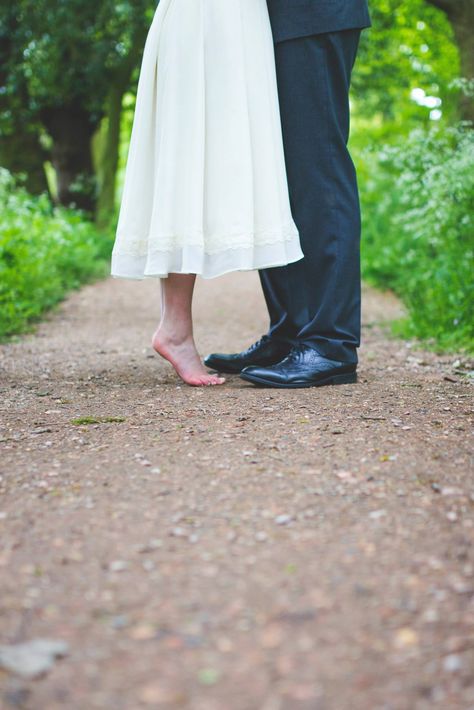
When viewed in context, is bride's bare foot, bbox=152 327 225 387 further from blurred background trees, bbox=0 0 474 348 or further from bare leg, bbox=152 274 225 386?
blurred background trees, bbox=0 0 474 348

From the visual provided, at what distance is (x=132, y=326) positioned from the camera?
4934 millimetres

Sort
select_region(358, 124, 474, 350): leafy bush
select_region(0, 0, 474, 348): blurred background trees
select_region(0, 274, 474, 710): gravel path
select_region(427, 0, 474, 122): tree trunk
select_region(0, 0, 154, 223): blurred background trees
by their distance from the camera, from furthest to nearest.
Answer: select_region(0, 0, 154, 223): blurred background trees
select_region(427, 0, 474, 122): tree trunk
select_region(0, 0, 474, 348): blurred background trees
select_region(358, 124, 474, 350): leafy bush
select_region(0, 274, 474, 710): gravel path

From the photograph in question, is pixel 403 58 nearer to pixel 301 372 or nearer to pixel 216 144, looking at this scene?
pixel 216 144

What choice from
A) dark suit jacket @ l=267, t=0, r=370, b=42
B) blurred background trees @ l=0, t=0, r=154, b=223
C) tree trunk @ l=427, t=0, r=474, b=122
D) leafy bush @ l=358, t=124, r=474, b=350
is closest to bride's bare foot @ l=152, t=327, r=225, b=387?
dark suit jacket @ l=267, t=0, r=370, b=42

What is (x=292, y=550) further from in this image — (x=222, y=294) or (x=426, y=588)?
(x=222, y=294)

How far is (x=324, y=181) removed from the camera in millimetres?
2568

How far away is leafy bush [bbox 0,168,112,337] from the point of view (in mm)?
4746

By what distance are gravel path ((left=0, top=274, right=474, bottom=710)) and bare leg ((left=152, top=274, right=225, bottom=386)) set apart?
19cm

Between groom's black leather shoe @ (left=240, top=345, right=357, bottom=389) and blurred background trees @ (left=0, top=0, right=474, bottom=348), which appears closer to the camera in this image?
groom's black leather shoe @ (left=240, top=345, right=357, bottom=389)

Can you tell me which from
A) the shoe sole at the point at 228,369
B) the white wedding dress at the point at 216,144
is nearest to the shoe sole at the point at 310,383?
the shoe sole at the point at 228,369

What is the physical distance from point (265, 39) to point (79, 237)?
21.4ft

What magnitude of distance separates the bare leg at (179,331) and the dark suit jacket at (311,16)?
0.84m

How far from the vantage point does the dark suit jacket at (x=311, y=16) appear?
2477mm

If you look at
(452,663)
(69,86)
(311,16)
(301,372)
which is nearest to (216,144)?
(311,16)
